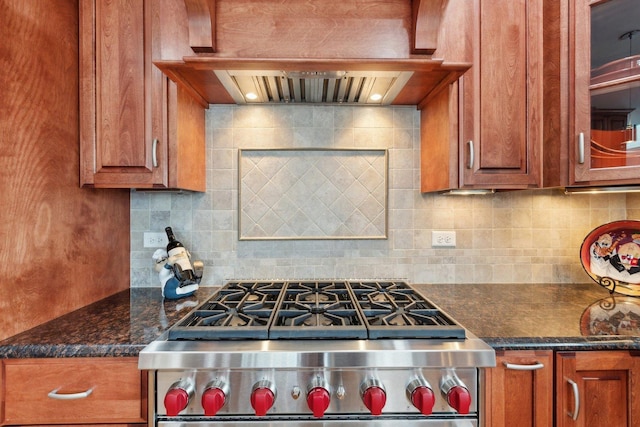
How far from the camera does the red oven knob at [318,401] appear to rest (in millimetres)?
877

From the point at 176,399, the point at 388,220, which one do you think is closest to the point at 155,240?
the point at 176,399

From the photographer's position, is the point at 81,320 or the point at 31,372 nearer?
the point at 31,372

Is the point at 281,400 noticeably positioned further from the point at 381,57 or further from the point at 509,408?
the point at 381,57

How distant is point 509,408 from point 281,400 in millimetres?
719

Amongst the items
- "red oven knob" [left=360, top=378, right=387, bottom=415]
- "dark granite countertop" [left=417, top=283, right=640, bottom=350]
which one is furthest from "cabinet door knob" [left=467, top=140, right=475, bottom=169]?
"red oven knob" [left=360, top=378, right=387, bottom=415]

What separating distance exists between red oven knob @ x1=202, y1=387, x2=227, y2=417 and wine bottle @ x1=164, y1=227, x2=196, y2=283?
2.38 feet

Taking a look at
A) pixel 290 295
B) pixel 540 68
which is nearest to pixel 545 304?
pixel 540 68

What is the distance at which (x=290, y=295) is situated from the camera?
1466 mm

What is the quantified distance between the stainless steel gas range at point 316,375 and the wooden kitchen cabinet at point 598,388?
0.95 feet

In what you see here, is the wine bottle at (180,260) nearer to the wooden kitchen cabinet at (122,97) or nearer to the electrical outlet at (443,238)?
the wooden kitchen cabinet at (122,97)

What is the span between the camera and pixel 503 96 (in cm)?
135

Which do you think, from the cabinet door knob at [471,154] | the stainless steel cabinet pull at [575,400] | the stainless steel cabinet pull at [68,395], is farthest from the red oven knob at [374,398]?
the cabinet door knob at [471,154]

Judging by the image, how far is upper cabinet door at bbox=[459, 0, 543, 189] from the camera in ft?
4.40

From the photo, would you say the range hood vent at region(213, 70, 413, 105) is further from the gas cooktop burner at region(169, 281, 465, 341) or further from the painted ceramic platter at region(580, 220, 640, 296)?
the painted ceramic platter at region(580, 220, 640, 296)
